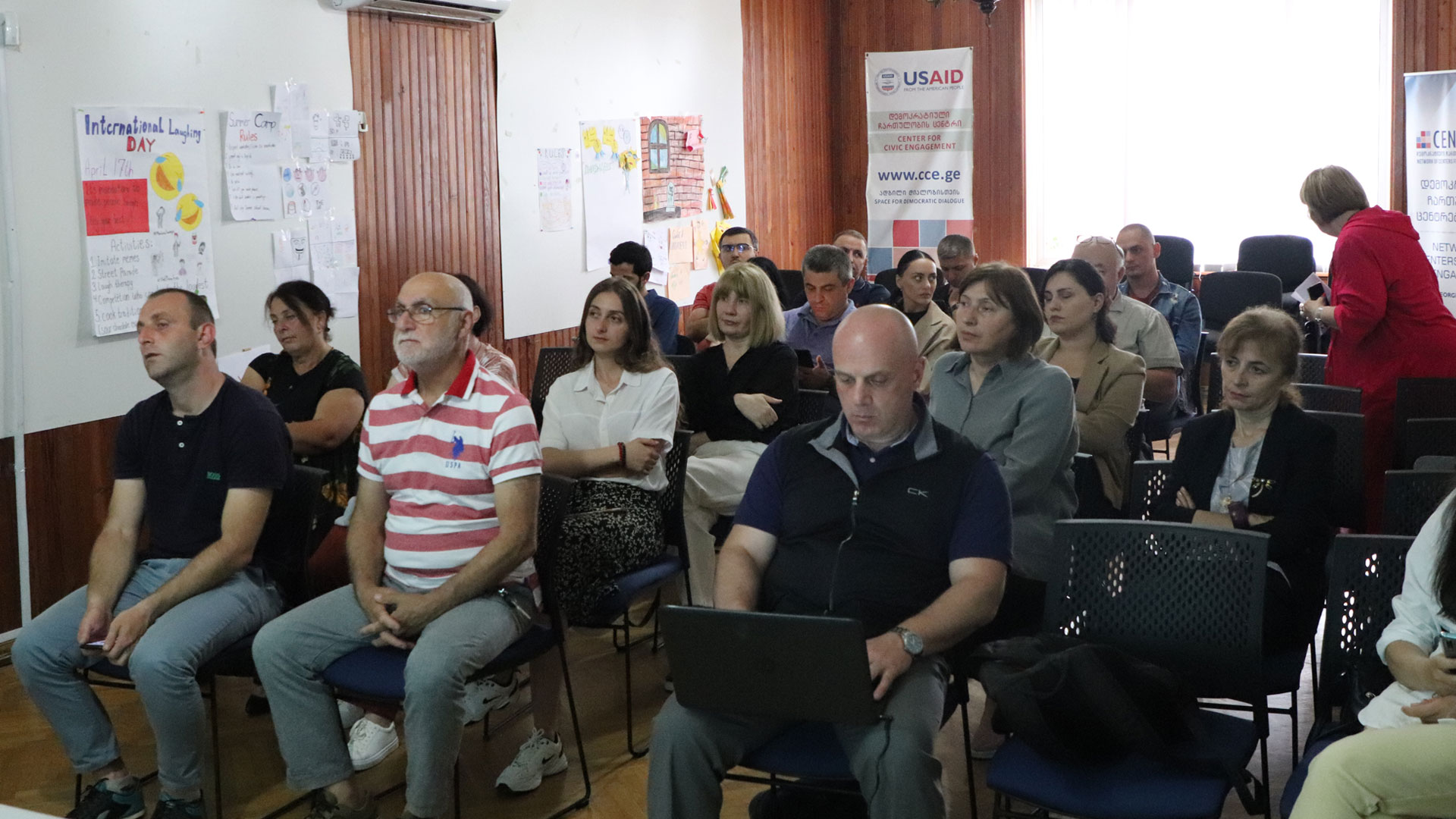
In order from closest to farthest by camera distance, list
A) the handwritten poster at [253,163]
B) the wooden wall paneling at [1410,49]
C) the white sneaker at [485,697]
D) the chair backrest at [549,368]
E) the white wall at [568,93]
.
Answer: the white sneaker at [485,697] → the handwritten poster at [253,163] → the chair backrest at [549,368] → the white wall at [568,93] → the wooden wall paneling at [1410,49]

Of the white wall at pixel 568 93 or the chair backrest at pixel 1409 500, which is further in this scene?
the white wall at pixel 568 93

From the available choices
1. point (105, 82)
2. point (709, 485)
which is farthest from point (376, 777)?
point (105, 82)

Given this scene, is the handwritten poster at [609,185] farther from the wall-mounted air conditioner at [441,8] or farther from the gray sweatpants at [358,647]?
the gray sweatpants at [358,647]

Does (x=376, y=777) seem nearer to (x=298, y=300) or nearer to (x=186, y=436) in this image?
(x=186, y=436)

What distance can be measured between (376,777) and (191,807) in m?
0.52

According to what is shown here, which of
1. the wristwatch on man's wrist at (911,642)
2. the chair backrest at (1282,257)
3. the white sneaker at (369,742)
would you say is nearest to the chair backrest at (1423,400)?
the wristwatch on man's wrist at (911,642)

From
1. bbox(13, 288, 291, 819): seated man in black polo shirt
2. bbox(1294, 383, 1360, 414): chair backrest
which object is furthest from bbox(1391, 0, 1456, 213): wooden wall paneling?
bbox(13, 288, 291, 819): seated man in black polo shirt

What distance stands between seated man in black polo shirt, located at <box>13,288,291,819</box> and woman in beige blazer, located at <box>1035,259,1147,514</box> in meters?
2.41

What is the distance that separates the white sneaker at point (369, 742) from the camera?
3.61 m

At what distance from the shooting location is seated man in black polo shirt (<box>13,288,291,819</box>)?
10.4ft

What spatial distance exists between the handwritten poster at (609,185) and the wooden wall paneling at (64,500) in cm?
320

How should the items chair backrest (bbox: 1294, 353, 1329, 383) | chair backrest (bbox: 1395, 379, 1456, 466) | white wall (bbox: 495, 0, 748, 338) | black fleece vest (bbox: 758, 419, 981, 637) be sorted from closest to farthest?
1. black fleece vest (bbox: 758, 419, 981, 637)
2. chair backrest (bbox: 1395, 379, 1456, 466)
3. chair backrest (bbox: 1294, 353, 1329, 383)
4. white wall (bbox: 495, 0, 748, 338)

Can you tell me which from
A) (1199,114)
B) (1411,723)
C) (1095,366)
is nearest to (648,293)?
(1095,366)

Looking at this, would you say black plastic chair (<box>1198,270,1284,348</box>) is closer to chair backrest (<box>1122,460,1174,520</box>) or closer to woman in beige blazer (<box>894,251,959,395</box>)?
woman in beige blazer (<box>894,251,959,395</box>)
